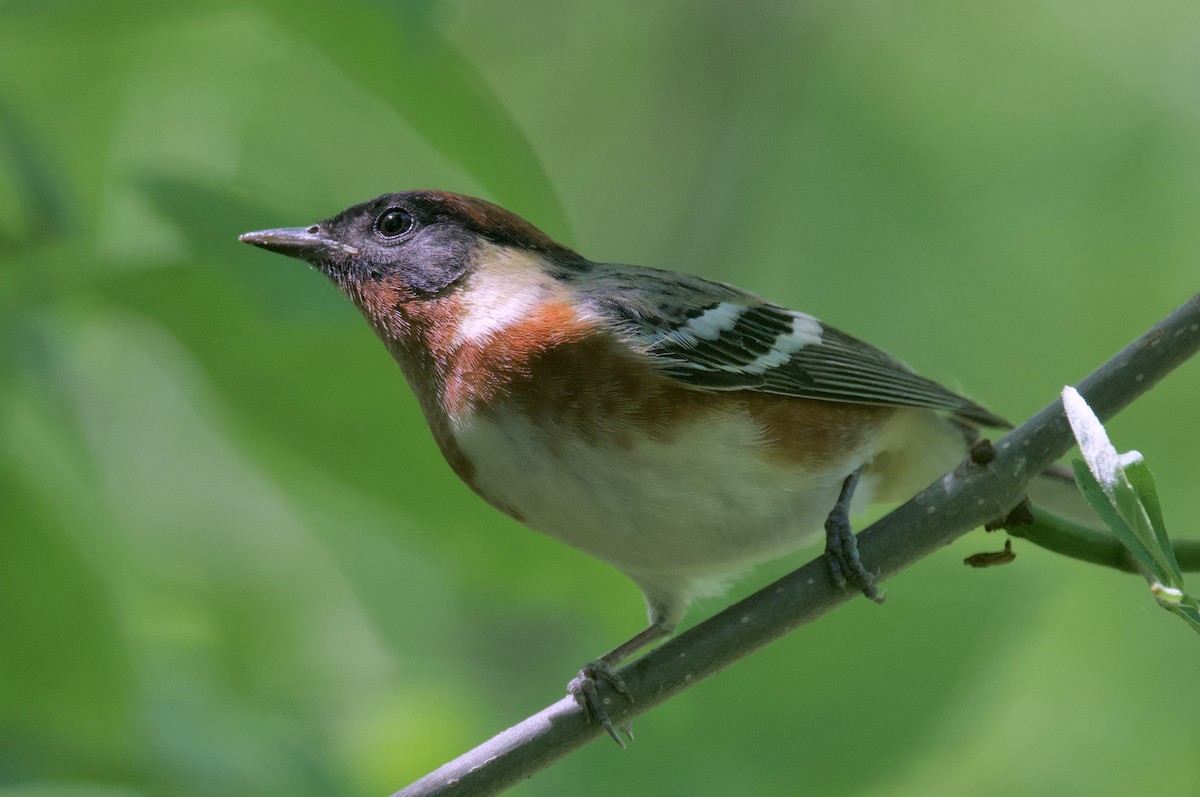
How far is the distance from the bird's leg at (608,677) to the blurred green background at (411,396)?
0.50ft

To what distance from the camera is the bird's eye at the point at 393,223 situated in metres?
3.89

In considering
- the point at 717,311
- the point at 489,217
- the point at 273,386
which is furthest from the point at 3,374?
the point at 717,311

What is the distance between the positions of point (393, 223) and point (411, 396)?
601 millimetres

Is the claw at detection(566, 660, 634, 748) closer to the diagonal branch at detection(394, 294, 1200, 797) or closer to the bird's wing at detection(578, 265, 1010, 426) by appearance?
the diagonal branch at detection(394, 294, 1200, 797)

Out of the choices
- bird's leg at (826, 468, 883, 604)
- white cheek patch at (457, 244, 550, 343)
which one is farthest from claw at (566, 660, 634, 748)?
white cheek patch at (457, 244, 550, 343)

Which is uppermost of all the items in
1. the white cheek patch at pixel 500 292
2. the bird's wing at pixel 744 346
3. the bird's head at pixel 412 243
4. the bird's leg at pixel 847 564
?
the bird's head at pixel 412 243

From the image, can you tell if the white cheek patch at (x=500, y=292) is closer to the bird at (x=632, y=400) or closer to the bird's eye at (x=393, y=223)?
the bird at (x=632, y=400)

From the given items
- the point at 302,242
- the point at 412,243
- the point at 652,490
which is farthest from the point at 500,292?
the point at 652,490

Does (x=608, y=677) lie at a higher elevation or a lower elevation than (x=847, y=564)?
lower

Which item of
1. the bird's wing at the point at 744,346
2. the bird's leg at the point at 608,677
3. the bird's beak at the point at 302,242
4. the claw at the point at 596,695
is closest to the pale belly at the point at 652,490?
the bird's wing at the point at 744,346

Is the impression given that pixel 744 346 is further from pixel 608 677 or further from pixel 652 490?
pixel 608 677

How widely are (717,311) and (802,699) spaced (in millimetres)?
1212

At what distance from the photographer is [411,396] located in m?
3.76

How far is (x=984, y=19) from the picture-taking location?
5719 mm
